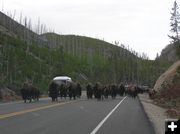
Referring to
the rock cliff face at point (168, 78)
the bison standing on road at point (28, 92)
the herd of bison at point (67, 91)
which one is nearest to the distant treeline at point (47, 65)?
the herd of bison at point (67, 91)

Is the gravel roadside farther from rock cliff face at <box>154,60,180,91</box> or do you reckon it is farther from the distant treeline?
the distant treeline

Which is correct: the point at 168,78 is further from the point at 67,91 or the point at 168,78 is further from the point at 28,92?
the point at 28,92

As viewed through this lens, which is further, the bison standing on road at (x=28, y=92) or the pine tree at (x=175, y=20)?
the pine tree at (x=175, y=20)

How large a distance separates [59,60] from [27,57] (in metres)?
25.3

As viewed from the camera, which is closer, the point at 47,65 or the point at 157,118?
the point at 157,118

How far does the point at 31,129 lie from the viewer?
54.6 feet

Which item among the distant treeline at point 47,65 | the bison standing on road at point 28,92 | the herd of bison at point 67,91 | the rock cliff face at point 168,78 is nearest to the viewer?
the bison standing on road at point 28,92

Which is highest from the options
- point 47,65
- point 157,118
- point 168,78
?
point 47,65

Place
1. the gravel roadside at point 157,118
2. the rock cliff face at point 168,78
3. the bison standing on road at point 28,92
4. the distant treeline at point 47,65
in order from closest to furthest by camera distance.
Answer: the gravel roadside at point 157,118 < the bison standing on road at point 28,92 < the rock cliff face at point 168,78 < the distant treeline at point 47,65

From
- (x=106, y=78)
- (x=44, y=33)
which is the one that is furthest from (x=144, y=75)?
(x=44, y=33)

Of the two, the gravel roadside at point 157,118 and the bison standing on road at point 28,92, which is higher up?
the bison standing on road at point 28,92

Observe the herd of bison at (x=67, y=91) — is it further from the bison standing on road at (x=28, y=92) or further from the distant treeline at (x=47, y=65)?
the distant treeline at (x=47, y=65)

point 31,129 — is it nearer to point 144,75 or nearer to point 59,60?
point 59,60

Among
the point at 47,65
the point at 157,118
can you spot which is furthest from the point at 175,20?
the point at 157,118
